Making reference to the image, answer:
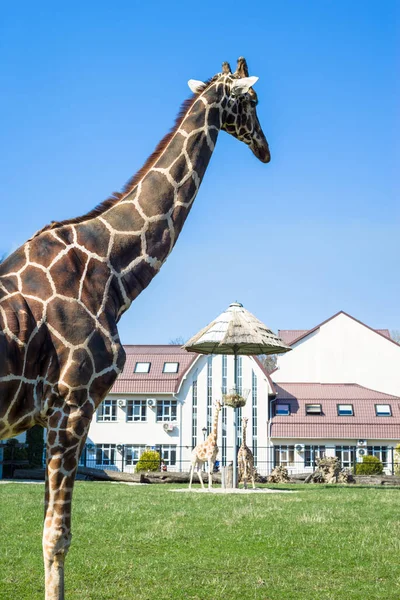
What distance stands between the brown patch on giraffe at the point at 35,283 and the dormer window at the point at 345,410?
36.6m

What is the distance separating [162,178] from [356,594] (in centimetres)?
427

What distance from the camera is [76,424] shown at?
5809 millimetres

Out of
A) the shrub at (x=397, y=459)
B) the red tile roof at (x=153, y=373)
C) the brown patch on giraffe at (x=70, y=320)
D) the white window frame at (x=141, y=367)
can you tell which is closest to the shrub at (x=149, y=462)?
the red tile roof at (x=153, y=373)

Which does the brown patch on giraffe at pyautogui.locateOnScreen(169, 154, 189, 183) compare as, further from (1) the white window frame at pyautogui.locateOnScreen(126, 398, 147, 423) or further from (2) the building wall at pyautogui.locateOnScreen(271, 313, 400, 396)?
(2) the building wall at pyautogui.locateOnScreen(271, 313, 400, 396)

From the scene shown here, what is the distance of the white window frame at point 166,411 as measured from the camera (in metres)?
42.0

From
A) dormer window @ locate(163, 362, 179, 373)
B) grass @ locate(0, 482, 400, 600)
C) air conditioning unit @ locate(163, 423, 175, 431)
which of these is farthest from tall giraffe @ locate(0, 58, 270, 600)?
dormer window @ locate(163, 362, 179, 373)

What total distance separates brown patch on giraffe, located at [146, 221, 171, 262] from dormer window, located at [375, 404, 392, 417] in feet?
118

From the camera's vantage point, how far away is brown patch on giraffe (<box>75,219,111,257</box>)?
643 cm

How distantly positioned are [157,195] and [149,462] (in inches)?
1119

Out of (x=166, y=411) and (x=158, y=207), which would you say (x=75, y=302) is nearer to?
(x=158, y=207)

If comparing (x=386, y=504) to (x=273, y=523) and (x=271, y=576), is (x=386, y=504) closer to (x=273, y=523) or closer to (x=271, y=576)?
(x=273, y=523)

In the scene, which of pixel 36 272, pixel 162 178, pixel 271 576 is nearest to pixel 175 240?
pixel 162 178

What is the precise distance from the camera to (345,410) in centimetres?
4150

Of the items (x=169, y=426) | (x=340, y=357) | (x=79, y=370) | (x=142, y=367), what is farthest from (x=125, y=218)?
(x=340, y=357)
